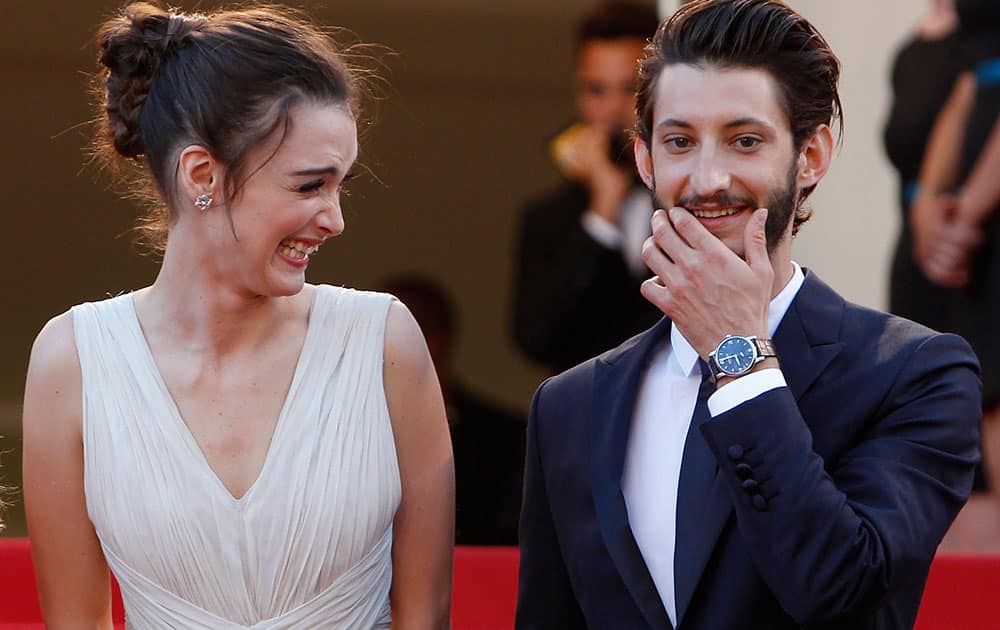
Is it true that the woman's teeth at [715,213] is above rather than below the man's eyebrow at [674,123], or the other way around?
below

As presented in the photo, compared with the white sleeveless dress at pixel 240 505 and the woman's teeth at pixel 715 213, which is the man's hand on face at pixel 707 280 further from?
the white sleeveless dress at pixel 240 505

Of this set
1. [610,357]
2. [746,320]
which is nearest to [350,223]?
[610,357]

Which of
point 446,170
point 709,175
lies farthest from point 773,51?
point 446,170

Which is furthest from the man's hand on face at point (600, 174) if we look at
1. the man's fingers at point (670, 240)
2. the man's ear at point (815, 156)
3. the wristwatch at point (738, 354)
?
the wristwatch at point (738, 354)

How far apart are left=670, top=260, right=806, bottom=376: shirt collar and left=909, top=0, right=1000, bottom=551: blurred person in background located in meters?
2.30

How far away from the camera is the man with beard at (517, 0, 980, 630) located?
183cm

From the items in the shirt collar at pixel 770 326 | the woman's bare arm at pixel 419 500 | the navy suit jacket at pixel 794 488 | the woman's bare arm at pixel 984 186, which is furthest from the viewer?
the woman's bare arm at pixel 984 186

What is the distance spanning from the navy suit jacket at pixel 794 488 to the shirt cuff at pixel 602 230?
7.31ft

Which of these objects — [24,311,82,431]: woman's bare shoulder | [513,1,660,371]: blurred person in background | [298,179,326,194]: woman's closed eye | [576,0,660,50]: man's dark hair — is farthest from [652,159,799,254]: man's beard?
[576,0,660,50]: man's dark hair

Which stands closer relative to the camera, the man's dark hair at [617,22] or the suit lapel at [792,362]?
the suit lapel at [792,362]

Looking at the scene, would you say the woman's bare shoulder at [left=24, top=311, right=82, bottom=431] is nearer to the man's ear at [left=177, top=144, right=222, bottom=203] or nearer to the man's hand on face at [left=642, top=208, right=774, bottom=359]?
the man's ear at [left=177, top=144, right=222, bottom=203]

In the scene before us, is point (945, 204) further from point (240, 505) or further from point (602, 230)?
point (240, 505)

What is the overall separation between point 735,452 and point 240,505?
852mm

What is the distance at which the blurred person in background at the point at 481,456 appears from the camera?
14.8 feet
